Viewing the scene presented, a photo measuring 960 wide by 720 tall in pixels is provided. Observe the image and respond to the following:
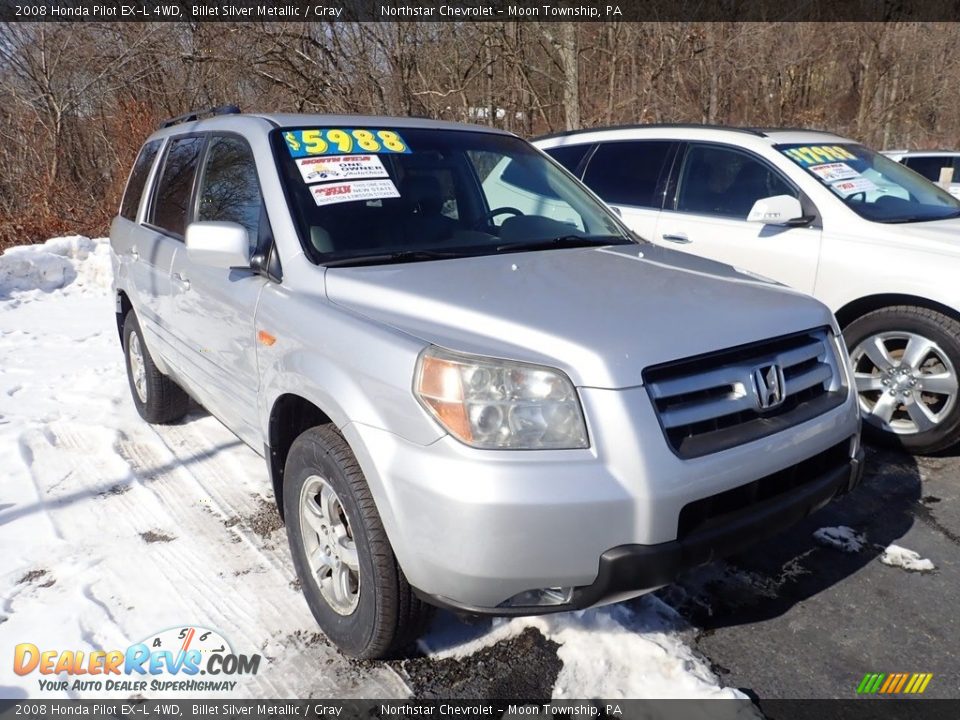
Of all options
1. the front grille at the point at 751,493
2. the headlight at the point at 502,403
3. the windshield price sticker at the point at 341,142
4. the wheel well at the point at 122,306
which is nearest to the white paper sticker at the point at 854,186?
the front grille at the point at 751,493

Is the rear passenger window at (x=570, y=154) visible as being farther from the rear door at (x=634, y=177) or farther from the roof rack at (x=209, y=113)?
the roof rack at (x=209, y=113)

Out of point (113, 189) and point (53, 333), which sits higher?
point (113, 189)

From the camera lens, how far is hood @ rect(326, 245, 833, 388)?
2064 mm

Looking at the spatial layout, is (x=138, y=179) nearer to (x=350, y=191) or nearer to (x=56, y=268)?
(x=350, y=191)

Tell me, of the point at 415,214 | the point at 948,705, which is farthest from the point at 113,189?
the point at 948,705

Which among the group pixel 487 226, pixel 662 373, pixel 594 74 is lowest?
pixel 662 373

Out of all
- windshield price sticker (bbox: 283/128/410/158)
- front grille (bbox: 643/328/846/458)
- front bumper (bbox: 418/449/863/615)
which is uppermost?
windshield price sticker (bbox: 283/128/410/158)

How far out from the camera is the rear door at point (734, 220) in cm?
439

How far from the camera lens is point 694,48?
15.0m

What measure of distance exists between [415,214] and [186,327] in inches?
54.8

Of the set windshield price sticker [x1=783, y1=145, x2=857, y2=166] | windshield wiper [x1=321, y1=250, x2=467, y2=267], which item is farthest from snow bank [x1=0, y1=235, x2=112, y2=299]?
windshield price sticker [x1=783, y1=145, x2=857, y2=166]

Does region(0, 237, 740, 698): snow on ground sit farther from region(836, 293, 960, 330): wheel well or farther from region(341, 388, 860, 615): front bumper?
region(836, 293, 960, 330): wheel well

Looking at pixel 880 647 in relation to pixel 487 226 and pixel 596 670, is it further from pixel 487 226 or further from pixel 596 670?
pixel 487 226

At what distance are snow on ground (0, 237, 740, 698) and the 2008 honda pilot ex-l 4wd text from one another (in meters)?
0.28
